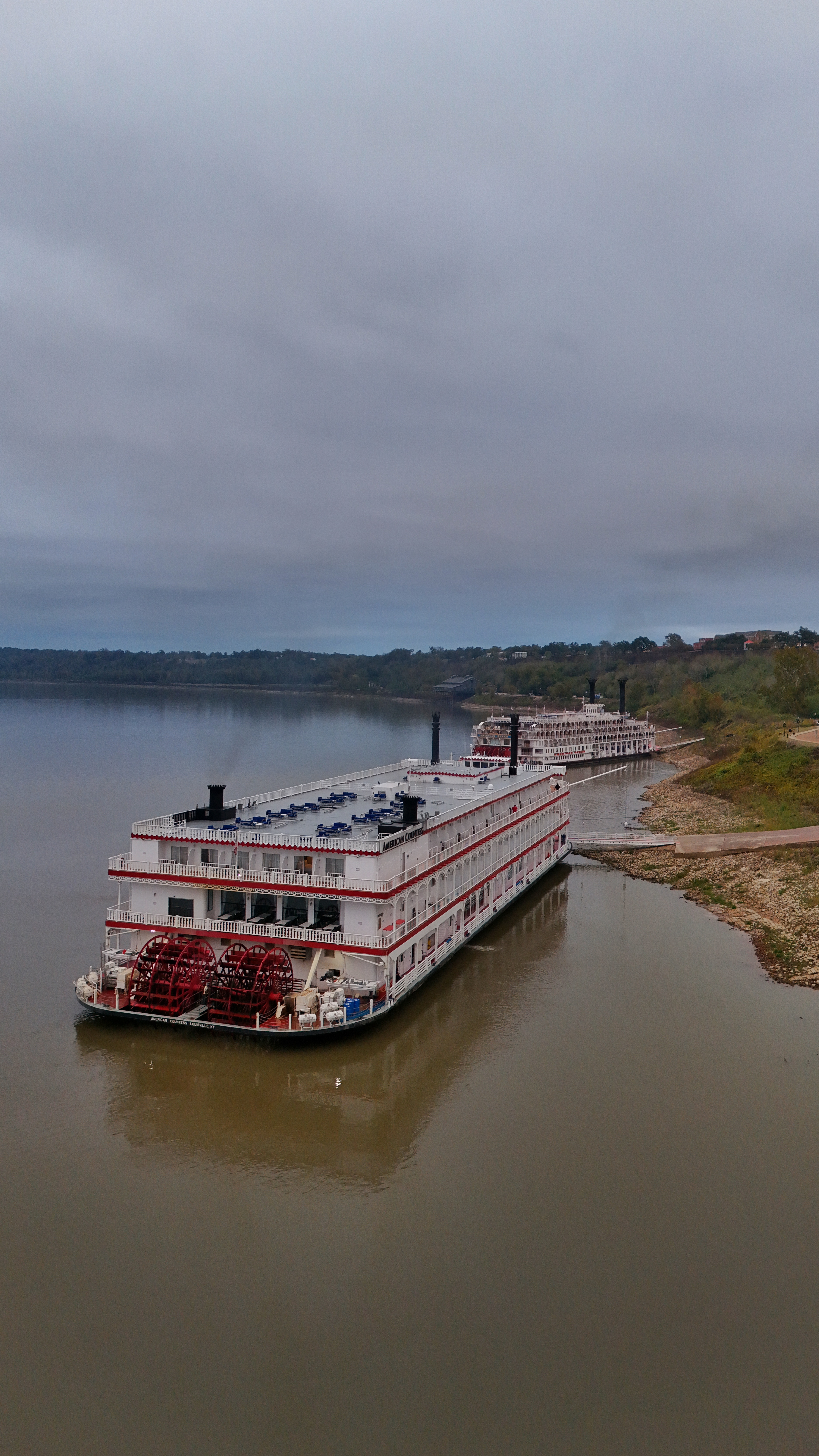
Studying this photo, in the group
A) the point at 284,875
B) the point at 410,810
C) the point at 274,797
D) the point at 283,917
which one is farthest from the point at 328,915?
the point at 274,797

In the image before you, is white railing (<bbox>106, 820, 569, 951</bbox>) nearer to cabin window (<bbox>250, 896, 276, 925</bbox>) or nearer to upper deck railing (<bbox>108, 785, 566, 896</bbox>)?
upper deck railing (<bbox>108, 785, 566, 896</bbox>)

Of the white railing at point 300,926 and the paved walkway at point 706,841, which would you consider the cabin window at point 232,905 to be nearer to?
the white railing at point 300,926

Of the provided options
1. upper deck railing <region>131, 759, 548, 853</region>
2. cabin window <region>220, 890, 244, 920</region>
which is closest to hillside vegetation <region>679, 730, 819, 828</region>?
upper deck railing <region>131, 759, 548, 853</region>

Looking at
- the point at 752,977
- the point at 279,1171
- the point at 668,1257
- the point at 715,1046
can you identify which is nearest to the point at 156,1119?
the point at 279,1171

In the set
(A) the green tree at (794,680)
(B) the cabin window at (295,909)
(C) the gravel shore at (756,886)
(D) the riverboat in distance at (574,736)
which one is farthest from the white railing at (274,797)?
(A) the green tree at (794,680)

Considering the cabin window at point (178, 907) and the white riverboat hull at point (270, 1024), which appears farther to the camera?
the cabin window at point (178, 907)

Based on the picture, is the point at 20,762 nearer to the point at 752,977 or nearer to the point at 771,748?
the point at 771,748

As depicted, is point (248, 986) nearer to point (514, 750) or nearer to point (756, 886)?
point (756, 886)
